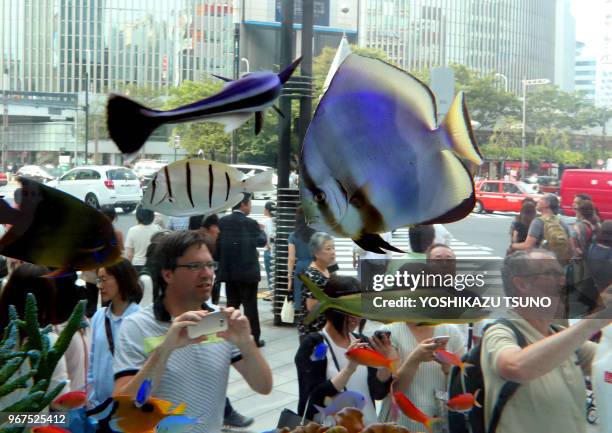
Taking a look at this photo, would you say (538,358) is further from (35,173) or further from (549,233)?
(35,173)

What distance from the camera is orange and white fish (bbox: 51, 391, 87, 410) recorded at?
978mm

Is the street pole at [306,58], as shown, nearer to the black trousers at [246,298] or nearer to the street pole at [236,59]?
the street pole at [236,59]

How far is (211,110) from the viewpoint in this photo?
98 cm

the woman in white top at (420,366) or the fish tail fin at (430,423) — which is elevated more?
the woman in white top at (420,366)

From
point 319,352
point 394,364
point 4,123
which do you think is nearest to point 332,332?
point 319,352

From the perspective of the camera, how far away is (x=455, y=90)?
3.14ft

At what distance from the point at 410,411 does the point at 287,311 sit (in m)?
0.25

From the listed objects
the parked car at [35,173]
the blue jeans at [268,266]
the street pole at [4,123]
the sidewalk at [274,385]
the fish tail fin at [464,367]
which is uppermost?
the street pole at [4,123]

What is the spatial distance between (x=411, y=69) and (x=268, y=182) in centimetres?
25

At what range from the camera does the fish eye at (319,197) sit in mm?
915

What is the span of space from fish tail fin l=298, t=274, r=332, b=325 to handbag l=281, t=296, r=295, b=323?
82mm

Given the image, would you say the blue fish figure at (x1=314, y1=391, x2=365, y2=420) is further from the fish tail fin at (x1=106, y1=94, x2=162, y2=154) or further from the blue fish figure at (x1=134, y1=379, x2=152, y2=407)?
the fish tail fin at (x1=106, y1=94, x2=162, y2=154)

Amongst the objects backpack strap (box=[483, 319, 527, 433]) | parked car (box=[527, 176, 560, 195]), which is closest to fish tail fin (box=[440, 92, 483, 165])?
parked car (box=[527, 176, 560, 195])

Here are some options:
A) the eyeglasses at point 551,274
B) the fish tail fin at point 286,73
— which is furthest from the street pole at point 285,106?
the eyeglasses at point 551,274
